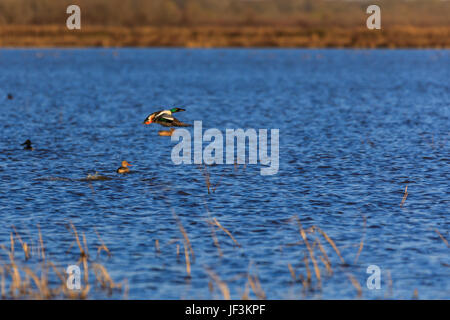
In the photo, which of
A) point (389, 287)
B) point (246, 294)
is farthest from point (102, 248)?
point (389, 287)

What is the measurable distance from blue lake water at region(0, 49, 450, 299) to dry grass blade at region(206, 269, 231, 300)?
4.0 inches

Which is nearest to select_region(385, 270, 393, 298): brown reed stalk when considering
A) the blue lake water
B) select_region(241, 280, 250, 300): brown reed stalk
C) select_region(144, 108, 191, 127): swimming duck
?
the blue lake water

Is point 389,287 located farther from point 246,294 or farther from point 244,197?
point 244,197

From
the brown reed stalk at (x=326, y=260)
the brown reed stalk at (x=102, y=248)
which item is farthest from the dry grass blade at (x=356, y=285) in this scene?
the brown reed stalk at (x=102, y=248)

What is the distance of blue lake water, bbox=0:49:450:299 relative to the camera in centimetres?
1455

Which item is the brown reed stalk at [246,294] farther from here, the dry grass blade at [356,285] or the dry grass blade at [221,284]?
the dry grass blade at [356,285]

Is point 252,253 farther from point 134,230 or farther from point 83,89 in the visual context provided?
point 83,89

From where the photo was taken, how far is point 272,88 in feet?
218

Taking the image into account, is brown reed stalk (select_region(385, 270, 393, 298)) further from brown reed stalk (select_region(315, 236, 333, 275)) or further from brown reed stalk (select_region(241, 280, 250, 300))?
brown reed stalk (select_region(241, 280, 250, 300))

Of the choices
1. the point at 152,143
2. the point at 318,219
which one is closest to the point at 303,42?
the point at 152,143

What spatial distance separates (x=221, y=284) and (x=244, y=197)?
8.02 m

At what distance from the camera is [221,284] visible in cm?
1310

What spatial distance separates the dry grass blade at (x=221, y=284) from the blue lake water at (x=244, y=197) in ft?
0.33

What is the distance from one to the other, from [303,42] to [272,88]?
69.6 m
